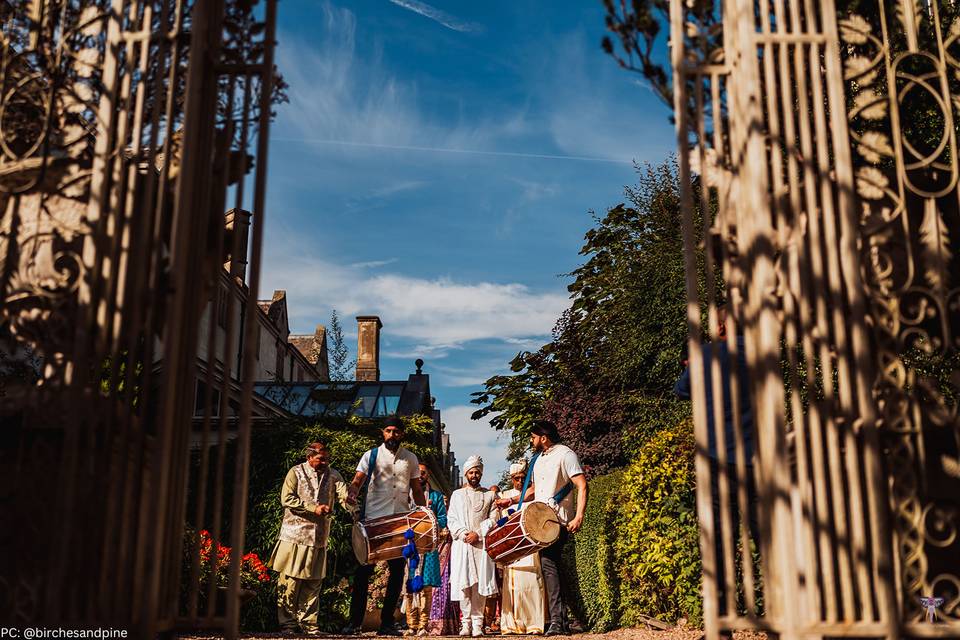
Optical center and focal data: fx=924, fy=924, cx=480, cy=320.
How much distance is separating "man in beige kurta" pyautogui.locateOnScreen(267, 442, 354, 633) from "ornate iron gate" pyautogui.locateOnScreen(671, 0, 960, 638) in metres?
6.50

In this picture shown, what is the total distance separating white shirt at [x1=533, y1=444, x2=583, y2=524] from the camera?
930 cm

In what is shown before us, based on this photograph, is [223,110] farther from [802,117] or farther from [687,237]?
[802,117]

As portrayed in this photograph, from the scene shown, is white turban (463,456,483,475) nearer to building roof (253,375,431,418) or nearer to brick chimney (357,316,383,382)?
building roof (253,375,431,418)

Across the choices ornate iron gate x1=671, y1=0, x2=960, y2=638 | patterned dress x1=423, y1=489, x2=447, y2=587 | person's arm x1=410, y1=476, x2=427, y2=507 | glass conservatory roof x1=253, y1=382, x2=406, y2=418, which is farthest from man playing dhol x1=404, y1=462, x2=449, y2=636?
glass conservatory roof x1=253, y1=382, x2=406, y2=418

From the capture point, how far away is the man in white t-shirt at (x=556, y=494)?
9062 mm

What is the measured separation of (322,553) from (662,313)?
10.5 m

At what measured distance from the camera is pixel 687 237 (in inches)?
185

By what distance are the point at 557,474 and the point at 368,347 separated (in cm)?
3411

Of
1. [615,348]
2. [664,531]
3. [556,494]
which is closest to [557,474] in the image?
[556,494]

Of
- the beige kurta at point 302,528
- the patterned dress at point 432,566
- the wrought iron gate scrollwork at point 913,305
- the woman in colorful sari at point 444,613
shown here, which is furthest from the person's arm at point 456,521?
the wrought iron gate scrollwork at point 913,305

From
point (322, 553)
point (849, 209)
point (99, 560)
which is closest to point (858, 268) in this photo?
point (849, 209)

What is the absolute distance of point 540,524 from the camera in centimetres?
896

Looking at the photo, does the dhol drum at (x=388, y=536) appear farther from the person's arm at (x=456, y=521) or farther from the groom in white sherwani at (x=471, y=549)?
the person's arm at (x=456, y=521)

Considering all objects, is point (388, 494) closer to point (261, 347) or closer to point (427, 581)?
point (427, 581)
